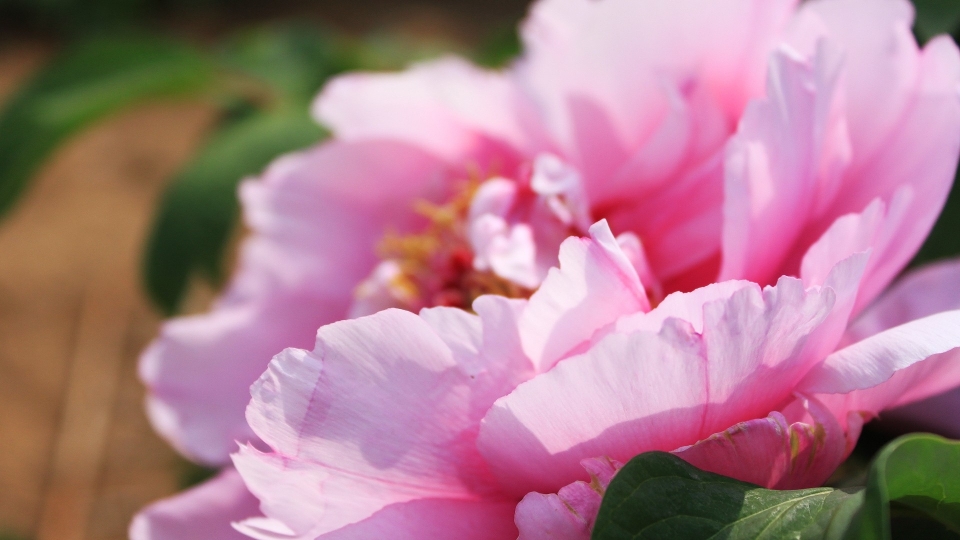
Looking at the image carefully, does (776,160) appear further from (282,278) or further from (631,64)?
(282,278)

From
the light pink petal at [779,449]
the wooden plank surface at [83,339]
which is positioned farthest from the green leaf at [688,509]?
the wooden plank surface at [83,339]

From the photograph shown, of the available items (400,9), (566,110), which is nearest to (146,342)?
(400,9)

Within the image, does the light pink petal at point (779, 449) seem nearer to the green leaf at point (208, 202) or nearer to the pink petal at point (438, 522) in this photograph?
the pink petal at point (438, 522)

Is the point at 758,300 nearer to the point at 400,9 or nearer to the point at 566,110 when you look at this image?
the point at 566,110

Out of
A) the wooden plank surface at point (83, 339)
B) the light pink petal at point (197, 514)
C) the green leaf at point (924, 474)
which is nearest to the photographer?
the green leaf at point (924, 474)

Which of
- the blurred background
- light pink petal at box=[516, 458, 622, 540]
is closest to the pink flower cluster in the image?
light pink petal at box=[516, 458, 622, 540]
